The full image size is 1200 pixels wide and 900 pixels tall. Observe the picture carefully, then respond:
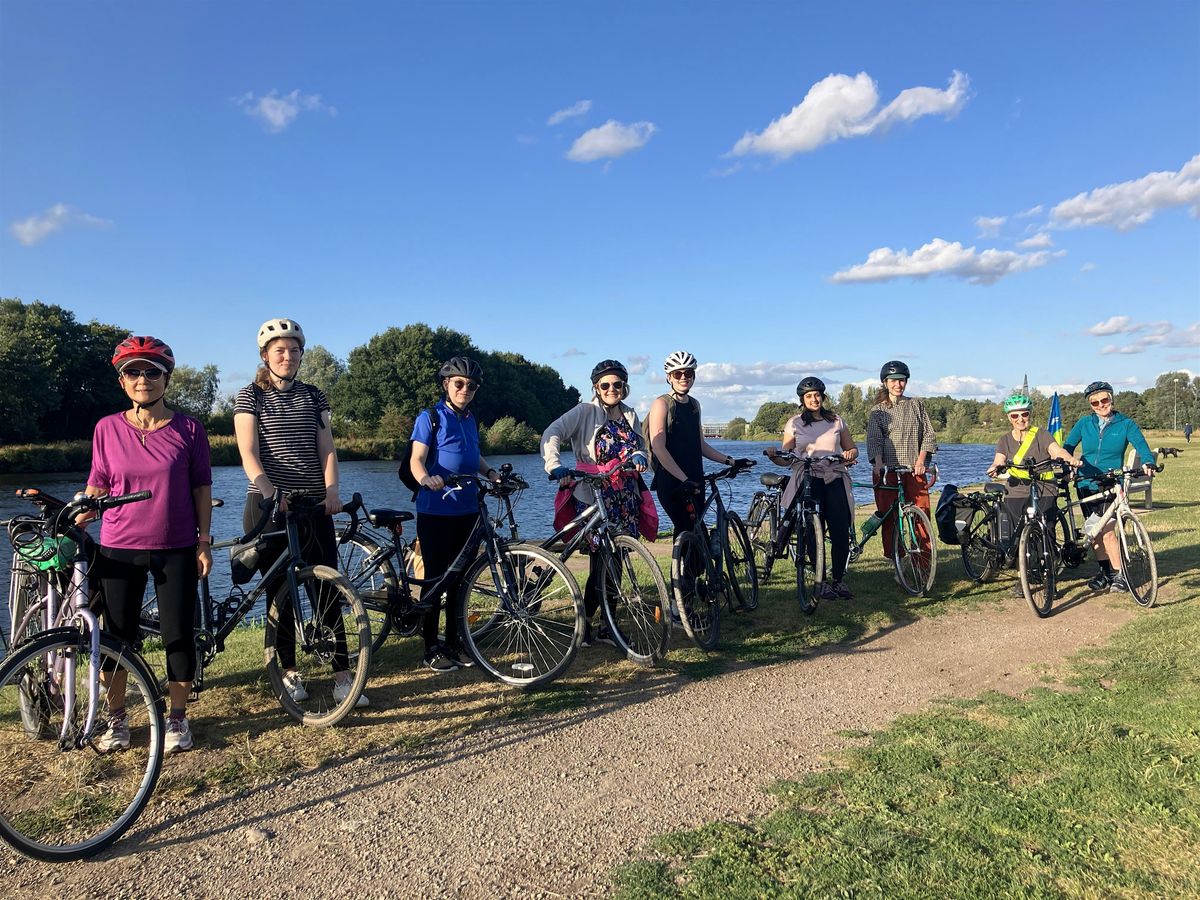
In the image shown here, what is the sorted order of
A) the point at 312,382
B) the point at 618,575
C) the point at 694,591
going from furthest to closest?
the point at 312,382 < the point at 694,591 < the point at 618,575

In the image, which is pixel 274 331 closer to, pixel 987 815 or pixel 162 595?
pixel 162 595

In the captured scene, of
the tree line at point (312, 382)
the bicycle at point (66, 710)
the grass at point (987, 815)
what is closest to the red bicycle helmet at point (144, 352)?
the bicycle at point (66, 710)

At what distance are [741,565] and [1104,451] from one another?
12.9 ft

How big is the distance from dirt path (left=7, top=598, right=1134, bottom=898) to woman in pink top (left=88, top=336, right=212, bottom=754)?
0.75m

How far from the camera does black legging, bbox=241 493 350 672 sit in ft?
13.7

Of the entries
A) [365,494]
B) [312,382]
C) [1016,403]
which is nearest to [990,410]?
[312,382]

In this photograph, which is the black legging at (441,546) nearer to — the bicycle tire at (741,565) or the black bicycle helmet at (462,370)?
the black bicycle helmet at (462,370)

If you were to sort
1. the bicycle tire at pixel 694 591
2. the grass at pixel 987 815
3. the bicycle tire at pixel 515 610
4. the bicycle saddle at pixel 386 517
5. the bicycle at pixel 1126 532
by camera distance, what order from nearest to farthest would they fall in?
the grass at pixel 987 815, the bicycle tire at pixel 515 610, the bicycle saddle at pixel 386 517, the bicycle tire at pixel 694 591, the bicycle at pixel 1126 532

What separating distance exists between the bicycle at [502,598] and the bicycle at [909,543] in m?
3.71

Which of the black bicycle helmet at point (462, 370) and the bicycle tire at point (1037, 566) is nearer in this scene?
the black bicycle helmet at point (462, 370)

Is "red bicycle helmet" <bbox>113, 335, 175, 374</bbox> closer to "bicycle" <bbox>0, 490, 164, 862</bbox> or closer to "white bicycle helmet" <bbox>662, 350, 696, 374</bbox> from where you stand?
"bicycle" <bbox>0, 490, 164, 862</bbox>

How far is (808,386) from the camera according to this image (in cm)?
704

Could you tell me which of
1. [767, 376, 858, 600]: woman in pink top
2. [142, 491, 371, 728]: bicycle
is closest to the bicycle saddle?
[142, 491, 371, 728]: bicycle

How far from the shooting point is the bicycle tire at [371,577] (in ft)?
15.6
